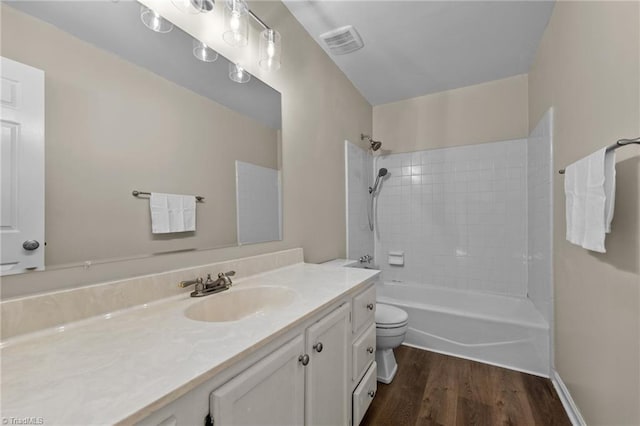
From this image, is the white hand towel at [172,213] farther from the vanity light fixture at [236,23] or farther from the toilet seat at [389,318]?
the toilet seat at [389,318]

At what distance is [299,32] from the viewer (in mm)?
1947

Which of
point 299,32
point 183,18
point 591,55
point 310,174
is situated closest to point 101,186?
point 183,18

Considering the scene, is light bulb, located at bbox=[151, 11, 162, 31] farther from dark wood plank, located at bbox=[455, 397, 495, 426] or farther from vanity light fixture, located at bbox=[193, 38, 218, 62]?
dark wood plank, located at bbox=[455, 397, 495, 426]

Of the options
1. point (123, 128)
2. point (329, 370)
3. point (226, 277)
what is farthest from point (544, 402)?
point (123, 128)

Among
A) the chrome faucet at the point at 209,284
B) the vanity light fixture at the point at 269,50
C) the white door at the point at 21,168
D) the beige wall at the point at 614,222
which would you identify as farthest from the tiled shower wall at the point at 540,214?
the white door at the point at 21,168

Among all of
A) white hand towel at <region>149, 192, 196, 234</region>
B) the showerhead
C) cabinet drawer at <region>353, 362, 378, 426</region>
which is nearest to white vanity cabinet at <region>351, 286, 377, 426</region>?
cabinet drawer at <region>353, 362, 378, 426</region>

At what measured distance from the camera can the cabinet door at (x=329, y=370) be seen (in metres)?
0.97

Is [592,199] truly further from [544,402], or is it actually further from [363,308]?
[544,402]

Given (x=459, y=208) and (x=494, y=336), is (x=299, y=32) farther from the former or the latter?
(x=494, y=336)

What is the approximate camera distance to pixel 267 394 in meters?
0.76

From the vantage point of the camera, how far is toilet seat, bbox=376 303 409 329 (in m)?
1.83

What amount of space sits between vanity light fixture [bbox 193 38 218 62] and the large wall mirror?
0.05ft

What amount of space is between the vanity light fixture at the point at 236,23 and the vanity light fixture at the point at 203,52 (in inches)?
4.3

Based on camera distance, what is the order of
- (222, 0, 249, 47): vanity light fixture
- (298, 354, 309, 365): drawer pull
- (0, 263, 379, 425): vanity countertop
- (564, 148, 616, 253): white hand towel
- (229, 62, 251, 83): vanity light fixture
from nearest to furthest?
(0, 263, 379, 425): vanity countertop < (298, 354, 309, 365): drawer pull < (564, 148, 616, 253): white hand towel < (222, 0, 249, 47): vanity light fixture < (229, 62, 251, 83): vanity light fixture
